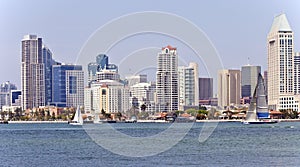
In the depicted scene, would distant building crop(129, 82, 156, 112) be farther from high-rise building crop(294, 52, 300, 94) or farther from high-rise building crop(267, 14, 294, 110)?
high-rise building crop(294, 52, 300, 94)

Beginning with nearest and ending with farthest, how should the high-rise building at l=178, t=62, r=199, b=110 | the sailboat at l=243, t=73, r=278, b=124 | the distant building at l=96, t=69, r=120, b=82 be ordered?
the sailboat at l=243, t=73, r=278, b=124
the distant building at l=96, t=69, r=120, b=82
the high-rise building at l=178, t=62, r=199, b=110

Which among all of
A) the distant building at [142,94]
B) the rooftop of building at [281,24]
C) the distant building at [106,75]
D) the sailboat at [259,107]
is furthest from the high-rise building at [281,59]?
the sailboat at [259,107]

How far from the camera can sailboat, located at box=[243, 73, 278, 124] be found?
105125 mm

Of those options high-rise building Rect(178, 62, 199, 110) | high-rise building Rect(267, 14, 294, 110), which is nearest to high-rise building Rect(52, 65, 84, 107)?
high-rise building Rect(178, 62, 199, 110)

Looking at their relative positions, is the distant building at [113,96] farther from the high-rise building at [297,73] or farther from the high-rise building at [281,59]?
the high-rise building at [297,73]

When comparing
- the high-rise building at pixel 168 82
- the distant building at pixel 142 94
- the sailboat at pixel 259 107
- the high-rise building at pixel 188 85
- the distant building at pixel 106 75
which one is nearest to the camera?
the sailboat at pixel 259 107

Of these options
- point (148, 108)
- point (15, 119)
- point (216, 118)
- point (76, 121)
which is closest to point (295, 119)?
point (216, 118)

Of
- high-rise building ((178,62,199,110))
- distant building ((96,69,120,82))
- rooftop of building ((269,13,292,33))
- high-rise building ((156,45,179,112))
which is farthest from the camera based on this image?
rooftop of building ((269,13,292,33))

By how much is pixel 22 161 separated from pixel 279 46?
471ft

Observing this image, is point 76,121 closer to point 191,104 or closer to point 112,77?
point 112,77

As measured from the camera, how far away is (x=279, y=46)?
178 meters

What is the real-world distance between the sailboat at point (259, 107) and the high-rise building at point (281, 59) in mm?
66095

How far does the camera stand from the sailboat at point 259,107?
105125mm

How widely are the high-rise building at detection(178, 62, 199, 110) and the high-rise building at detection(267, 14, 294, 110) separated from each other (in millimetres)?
27420
